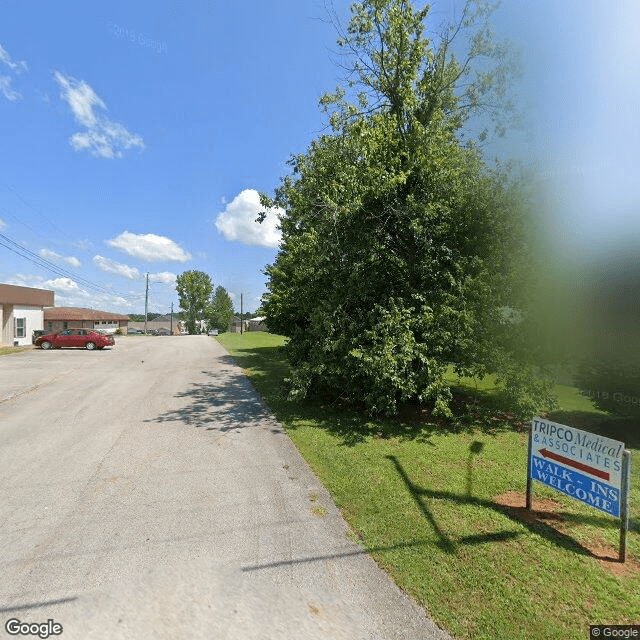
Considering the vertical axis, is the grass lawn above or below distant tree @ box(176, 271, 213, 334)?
below

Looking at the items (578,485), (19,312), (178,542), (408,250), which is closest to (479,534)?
(578,485)

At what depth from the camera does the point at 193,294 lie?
252 ft

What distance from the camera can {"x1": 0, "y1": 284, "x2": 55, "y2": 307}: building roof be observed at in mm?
22578

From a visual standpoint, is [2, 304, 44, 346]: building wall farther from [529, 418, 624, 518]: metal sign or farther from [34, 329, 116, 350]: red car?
[529, 418, 624, 518]: metal sign

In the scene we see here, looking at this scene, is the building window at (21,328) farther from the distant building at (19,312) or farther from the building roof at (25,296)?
the building roof at (25,296)

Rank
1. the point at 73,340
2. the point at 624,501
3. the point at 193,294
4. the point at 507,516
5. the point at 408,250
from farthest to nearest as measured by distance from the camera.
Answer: the point at 193,294 → the point at 73,340 → the point at 408,250 → the point at 507,516 → the point at 624,501

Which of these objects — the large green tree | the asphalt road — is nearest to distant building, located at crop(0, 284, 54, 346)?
the asphalt road

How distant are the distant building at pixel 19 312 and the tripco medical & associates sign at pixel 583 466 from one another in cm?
2839

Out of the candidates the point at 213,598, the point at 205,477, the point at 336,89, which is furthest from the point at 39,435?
the point at 336,89

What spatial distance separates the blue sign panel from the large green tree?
2841 mm

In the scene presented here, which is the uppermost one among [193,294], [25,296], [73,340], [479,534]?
[193,294]

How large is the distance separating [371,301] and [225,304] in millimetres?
80379

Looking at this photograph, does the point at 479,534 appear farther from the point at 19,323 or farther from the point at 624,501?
the point at 19,323

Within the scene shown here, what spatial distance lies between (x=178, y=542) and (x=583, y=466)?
4.43 metres
